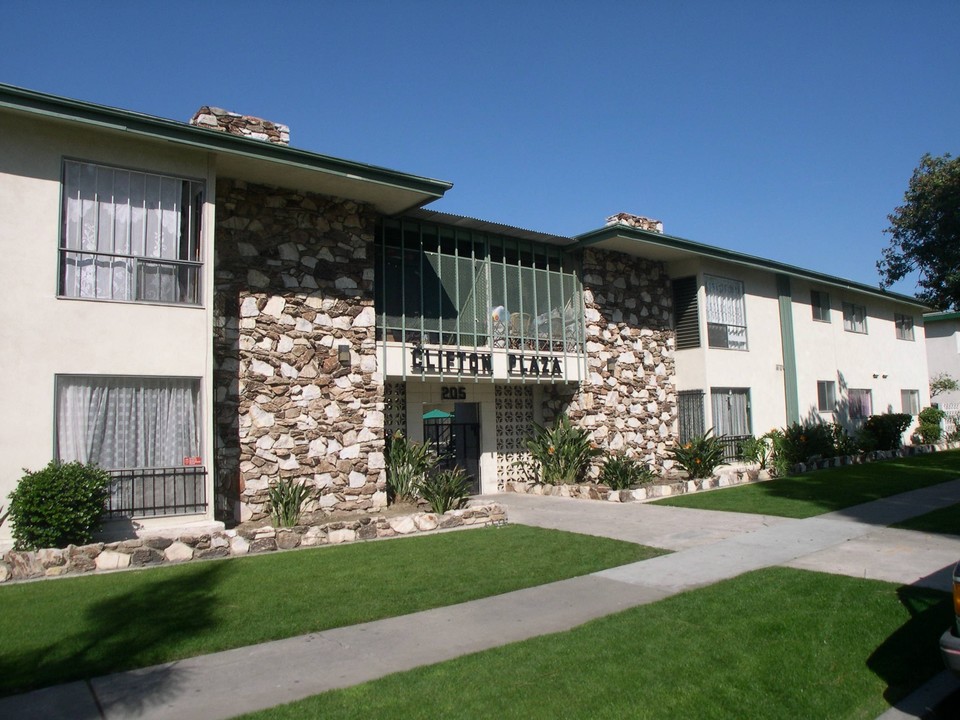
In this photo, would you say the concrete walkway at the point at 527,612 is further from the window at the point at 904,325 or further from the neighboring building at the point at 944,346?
the neighboring building at the point at 944,346

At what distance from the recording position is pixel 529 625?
280 inches

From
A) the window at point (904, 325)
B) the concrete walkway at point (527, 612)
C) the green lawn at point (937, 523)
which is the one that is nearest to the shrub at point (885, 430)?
the window at point (904, 325)

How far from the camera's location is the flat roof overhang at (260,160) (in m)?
10.0

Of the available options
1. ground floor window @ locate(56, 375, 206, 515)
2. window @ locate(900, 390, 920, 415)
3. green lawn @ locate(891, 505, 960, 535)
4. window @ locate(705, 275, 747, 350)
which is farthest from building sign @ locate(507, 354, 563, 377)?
window @ locate(900, 390, 920, 415)

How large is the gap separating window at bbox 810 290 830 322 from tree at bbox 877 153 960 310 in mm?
2378

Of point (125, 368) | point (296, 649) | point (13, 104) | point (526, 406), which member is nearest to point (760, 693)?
point (296, 649)

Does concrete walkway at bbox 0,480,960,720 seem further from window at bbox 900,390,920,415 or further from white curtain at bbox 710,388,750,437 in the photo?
window at bbox 900,390,920,415

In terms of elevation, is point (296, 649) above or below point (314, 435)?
below

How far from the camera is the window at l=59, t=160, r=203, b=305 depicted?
34.8 ft

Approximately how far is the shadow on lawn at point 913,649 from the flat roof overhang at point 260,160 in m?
9.97

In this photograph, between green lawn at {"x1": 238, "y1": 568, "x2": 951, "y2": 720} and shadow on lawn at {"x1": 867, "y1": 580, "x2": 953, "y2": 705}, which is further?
shadow on lawn at {"x1": 867, "y1": 580, "x2": 953, "y2": 705}

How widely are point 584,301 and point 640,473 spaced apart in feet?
14.4

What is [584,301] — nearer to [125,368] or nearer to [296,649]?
[125,368]

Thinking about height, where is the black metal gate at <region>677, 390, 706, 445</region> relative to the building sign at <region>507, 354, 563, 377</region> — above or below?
below
